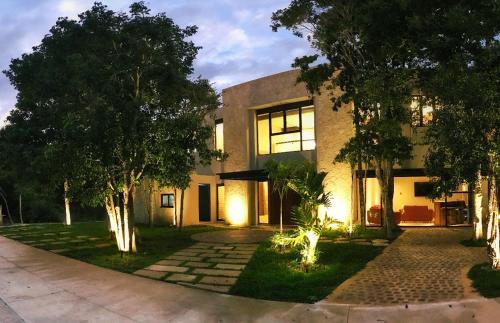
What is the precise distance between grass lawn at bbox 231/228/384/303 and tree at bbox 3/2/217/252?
3.81 metres

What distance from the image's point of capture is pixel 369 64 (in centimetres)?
1464

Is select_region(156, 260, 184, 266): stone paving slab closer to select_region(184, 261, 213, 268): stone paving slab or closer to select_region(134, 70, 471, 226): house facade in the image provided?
select_region(184, 261, 213, 268): stone paving slab

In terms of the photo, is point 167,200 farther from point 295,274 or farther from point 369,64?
point 295,274

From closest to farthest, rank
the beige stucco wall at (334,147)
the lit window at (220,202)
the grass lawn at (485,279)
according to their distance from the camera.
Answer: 1. the grass lawn at (485,279)
2. the beige stucco wall at (334,147)
3. the lit window at (220,202)

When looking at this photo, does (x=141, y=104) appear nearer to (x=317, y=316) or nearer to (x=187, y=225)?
(x=317, y=316)

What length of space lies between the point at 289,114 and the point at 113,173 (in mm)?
11161

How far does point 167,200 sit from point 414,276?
19278mm

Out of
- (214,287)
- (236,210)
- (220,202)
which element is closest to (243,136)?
(236,210)

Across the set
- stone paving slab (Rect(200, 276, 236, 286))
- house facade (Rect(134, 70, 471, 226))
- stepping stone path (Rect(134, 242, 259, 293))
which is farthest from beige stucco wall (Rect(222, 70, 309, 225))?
stone paving slab (Rect(200, 276, 236, 286))

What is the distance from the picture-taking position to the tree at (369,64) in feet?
40.1

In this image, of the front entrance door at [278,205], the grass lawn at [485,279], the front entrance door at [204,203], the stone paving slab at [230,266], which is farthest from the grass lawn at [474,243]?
the front entrance door at [204,203]

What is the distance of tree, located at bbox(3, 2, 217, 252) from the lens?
482 inches

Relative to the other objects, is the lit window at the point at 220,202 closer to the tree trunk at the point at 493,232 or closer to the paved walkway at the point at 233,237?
the paved walkway at the point at 233,237

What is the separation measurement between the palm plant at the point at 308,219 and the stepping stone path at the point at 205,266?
1.43 meters
